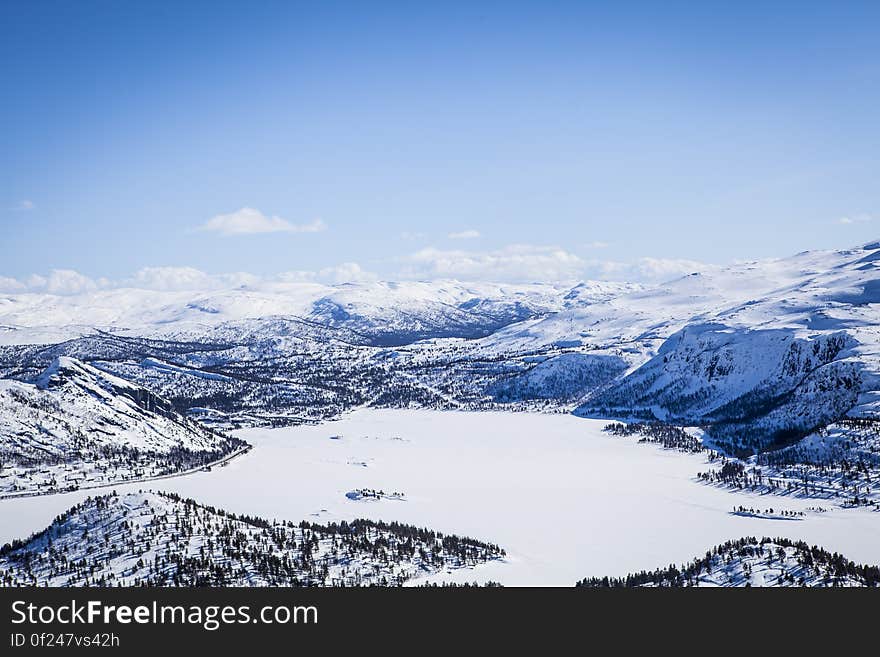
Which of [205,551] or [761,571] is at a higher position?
[205,551]

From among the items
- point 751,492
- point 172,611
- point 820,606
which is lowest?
point 751,492

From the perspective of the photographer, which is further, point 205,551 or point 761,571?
point 205,551

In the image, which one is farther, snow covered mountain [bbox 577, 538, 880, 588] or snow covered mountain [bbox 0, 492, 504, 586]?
snow covered mountain [bbox 0, 492, 504, 586]

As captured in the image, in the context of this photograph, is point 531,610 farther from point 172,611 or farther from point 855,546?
point 855,546

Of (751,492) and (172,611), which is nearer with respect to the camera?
(172,611)

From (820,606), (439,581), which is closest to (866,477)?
(439,581)
